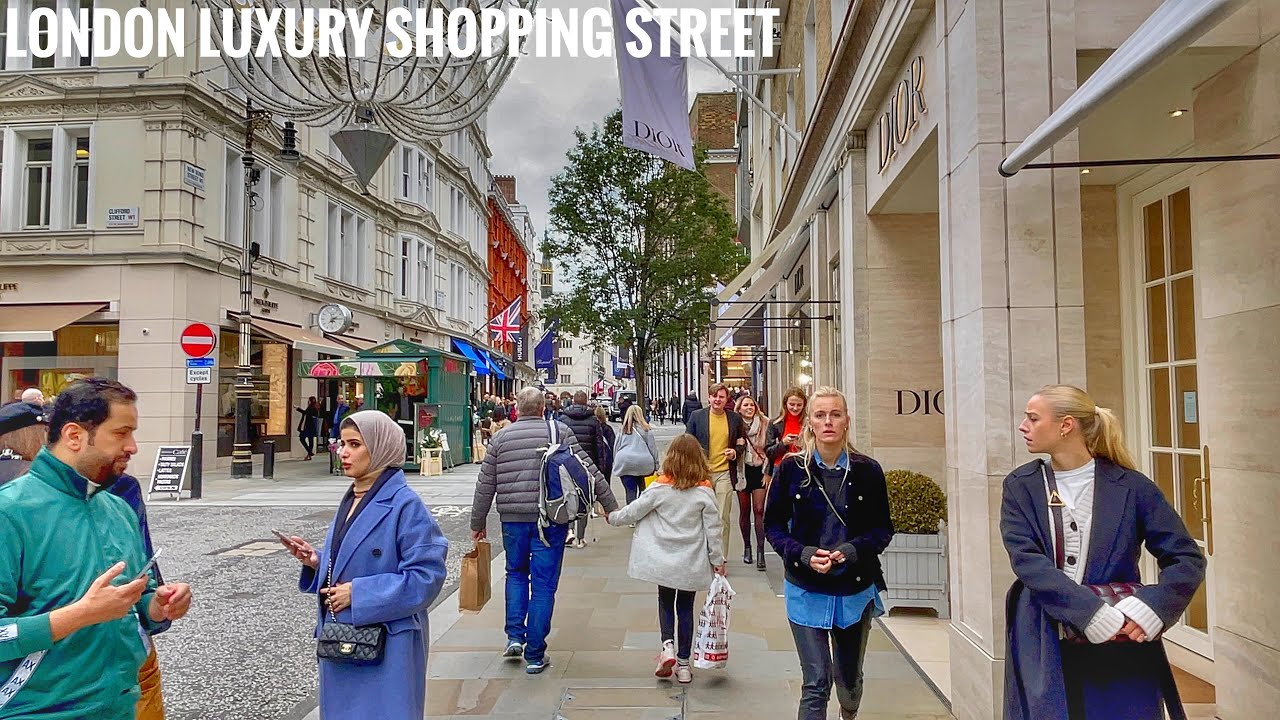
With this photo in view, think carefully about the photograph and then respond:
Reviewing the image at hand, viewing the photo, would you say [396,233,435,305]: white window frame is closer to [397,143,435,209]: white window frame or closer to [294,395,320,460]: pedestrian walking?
[397,143,435,209]: white window frame

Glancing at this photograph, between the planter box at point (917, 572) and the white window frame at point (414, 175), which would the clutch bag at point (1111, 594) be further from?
the white window frame at point (414, 175)

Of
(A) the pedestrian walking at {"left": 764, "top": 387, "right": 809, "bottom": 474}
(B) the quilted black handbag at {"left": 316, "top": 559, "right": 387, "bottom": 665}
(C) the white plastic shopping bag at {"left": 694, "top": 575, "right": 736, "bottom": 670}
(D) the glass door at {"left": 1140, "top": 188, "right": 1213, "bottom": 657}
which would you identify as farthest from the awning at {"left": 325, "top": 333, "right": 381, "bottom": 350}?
(B) the quilted black handbag at {"left": 316, "top": 559, "right": 387, "bottom": 665}

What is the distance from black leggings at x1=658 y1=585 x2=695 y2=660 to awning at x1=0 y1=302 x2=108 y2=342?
743 inches

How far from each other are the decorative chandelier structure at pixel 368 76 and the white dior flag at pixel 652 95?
11.3ft

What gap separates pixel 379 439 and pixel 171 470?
1471cm

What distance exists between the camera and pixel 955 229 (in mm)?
4969

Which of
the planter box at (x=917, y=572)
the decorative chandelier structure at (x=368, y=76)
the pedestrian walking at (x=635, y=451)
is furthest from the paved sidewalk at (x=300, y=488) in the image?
the planter box at (x=917, y=572)

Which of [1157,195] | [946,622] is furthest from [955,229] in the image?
[946,622]

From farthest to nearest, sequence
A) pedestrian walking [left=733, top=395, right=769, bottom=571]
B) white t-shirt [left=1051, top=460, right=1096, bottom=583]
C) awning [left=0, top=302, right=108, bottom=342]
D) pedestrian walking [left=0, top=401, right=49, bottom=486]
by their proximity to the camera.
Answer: awning [left=0, top=302, right=108, bottom=342] → pedestrian walking [left=733, top=395, right=769, bottom=571] → pedestrian walking [left=0, top=401, right=49, bottom=486] → white t-shirt [left=1051, top=460, right=1096, bottom=583]

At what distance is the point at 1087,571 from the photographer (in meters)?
2.93

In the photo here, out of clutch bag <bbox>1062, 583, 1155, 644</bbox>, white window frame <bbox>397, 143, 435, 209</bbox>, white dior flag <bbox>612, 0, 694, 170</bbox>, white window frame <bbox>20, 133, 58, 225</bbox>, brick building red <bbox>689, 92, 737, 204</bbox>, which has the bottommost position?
clutch bag <bbox>1062, 583, 1155, 644</bbox>

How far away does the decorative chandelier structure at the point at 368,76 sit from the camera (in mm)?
5949

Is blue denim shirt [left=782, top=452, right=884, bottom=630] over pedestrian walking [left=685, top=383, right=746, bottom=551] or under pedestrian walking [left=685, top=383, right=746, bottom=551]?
under

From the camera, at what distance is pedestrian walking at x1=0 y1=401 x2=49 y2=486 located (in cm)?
479
